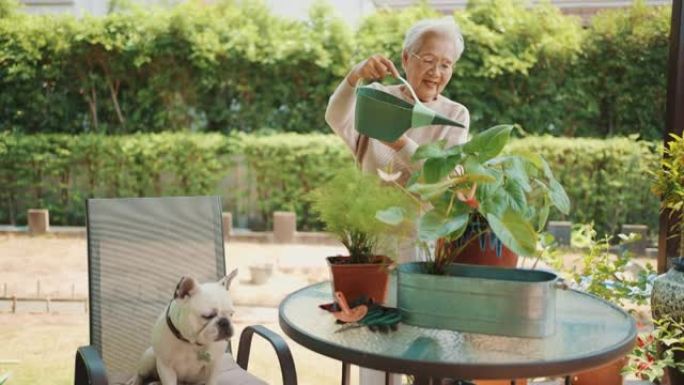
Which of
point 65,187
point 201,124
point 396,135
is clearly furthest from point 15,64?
point 396,135

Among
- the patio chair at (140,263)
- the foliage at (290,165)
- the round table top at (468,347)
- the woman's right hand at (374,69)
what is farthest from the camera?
the foliage at (290,165)

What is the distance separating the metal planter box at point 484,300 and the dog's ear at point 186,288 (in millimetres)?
592

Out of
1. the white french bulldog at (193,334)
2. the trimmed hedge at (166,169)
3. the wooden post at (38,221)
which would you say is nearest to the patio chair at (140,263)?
the white french bulldog at (193,334)

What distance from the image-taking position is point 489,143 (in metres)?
1.29

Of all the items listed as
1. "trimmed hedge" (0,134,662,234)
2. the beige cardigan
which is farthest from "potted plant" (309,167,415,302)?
"trimmed hedge" (0,134,662,234)

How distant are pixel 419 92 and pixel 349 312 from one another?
2.87 ft

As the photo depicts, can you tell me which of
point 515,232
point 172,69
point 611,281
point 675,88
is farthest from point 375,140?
point 172,69

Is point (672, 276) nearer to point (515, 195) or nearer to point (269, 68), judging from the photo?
point (515, 195)

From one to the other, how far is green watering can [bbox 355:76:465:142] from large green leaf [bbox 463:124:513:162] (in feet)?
0.22

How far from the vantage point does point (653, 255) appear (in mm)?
5242

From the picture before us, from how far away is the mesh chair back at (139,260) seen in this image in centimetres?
186

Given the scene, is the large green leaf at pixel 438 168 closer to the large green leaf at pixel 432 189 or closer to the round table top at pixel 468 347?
the large green leaf at pixel 432 189

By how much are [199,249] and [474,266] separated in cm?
100

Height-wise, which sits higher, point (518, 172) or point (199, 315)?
point (518, 172)
